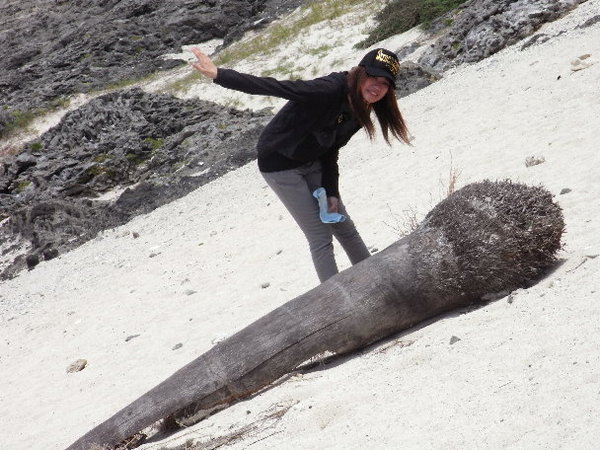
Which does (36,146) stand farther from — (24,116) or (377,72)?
(377,72)

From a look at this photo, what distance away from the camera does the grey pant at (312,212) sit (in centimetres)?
456

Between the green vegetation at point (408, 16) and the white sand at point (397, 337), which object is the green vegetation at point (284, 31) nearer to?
the green vegetation at point (408, 16)

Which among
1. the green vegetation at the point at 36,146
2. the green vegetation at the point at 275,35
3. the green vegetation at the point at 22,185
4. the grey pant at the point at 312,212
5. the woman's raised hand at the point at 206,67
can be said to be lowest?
the green vegetation at the point at 275,35

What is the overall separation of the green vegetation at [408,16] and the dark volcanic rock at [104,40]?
1082 cm

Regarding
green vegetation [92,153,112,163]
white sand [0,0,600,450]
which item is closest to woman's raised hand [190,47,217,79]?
white sand [0,0,600,450]

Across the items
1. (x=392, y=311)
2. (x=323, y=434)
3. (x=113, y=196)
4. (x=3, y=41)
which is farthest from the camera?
(x=3, y=41)

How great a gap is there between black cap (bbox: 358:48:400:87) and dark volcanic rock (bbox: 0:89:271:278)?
11.7 metres

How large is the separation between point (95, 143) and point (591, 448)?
62.6 feet

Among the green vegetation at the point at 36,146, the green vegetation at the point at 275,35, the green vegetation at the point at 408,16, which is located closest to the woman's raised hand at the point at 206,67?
the green vegetation at the point at 408,16

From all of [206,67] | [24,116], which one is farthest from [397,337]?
[24,116]

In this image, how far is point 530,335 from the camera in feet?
10.9

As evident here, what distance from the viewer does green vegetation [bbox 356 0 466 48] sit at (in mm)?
21312

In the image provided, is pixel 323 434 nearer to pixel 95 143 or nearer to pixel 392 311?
pixel 392 311

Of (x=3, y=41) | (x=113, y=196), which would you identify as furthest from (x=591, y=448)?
(x=3, y=41)
